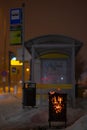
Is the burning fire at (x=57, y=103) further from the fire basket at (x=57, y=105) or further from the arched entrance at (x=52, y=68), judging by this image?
the arched entrance at (x=52, y=68)

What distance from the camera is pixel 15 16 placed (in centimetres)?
2086

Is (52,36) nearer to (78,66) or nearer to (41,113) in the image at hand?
(41,113)

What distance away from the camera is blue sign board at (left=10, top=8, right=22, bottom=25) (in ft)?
68.2

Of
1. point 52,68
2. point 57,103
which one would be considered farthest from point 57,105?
point 52,68

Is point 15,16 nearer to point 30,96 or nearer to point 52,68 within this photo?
point 52,68

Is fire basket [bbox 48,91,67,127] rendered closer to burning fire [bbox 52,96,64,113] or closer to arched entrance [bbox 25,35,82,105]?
burning fire [bbox 52,96,64,113]

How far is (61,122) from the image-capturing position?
14781 mm

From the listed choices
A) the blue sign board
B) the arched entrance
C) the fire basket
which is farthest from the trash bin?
the fire basket

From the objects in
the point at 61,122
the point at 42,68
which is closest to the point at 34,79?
the point at 42,68

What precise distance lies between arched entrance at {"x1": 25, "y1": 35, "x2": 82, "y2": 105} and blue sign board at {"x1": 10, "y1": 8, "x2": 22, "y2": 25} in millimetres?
1344

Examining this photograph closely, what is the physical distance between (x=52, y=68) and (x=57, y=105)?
7.64m

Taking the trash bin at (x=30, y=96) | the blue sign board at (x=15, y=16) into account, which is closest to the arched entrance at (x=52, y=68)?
the trash bin at (x=30, y=96)

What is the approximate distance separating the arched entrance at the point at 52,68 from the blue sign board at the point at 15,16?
134cm

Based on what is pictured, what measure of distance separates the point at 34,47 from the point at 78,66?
44.3 metres
